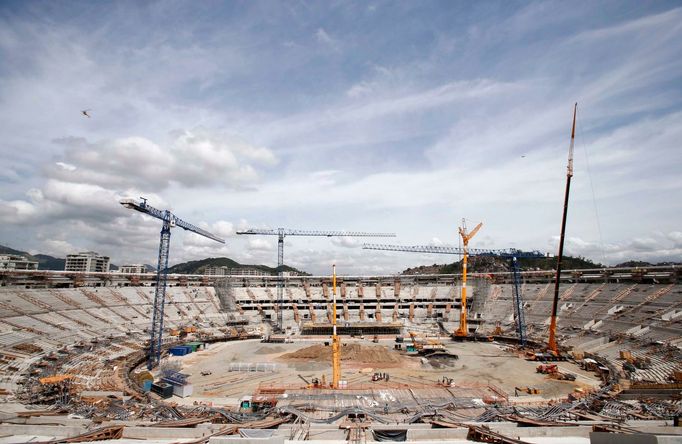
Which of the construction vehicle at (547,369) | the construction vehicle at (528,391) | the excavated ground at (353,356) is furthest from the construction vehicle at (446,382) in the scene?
the construction vehicle at (547,369)

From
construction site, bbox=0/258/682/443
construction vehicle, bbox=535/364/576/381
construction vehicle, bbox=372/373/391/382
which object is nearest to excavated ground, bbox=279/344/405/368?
construction site, bbox=0/258/682/443

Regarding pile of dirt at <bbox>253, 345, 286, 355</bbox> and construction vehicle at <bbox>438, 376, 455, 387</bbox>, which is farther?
pile of dirt at <bbox>253, 345, 286, 355</bbox>

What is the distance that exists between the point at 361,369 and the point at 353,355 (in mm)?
4996

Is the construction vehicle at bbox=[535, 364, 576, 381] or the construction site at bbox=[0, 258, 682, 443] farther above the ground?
the construction site at bbox=[0, 258, 682, 443]

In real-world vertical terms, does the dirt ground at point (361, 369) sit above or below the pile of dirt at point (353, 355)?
below

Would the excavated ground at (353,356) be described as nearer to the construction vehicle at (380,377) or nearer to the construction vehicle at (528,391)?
the construction vehicle at (380,377)

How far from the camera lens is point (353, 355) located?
1781 inches

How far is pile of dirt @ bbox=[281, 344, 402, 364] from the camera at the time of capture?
143 feet

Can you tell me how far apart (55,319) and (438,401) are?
156 feet

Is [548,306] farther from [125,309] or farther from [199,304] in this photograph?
[125,309]

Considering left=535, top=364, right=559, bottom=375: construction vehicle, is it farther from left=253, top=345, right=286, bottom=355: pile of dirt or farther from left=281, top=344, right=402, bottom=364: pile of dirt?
left=253, top=345, right=286, bottom=355: pile of dirt

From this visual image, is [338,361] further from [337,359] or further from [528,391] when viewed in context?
[528,391]

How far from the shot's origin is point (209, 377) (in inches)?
1473

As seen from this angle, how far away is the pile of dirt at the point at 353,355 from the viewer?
4362 cm
